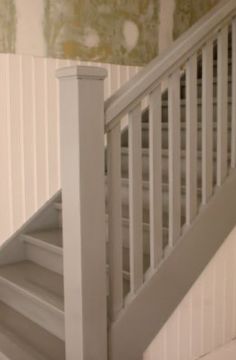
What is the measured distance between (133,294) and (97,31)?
1.84m

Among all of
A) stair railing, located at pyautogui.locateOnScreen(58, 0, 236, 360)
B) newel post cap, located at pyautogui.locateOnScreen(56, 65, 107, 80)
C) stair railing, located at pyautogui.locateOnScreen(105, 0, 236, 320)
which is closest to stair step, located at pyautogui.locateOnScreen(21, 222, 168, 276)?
stair railing, located at pyautogui.locateOnScreen(105, 0, 236, 320)

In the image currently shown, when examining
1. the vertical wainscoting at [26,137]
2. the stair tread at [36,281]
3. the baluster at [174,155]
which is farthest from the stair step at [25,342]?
the baluster at [174,155]

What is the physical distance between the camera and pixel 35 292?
223cm

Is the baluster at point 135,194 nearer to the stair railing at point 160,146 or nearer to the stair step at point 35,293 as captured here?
the stair railing at point 160,146

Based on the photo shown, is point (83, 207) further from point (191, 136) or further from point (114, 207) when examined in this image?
point (191, 136)

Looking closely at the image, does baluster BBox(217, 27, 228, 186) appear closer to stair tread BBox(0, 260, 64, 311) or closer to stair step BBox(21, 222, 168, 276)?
stair step BBox(21, 222, 168, 276)

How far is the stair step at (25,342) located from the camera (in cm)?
199

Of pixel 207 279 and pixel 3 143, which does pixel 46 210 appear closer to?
pixel 3 143

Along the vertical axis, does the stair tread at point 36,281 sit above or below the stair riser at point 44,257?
below

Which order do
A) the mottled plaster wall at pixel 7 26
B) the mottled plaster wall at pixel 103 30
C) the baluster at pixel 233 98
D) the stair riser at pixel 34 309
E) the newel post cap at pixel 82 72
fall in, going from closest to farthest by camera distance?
the newel post cap at pixel 82 72
the stair riser at pixel 34 309
the baluster at pixel 233 98
the mottled plaster wall at pixel 7 26
the mottled plaster wall at pixel 103 30

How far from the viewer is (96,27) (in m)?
3.01

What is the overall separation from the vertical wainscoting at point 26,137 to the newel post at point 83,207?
0.98 m

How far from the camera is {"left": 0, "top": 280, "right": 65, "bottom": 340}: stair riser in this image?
210 centimetres

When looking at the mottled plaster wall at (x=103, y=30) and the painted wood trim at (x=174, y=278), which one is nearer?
the painted wood trim at (x=174, y=278)
